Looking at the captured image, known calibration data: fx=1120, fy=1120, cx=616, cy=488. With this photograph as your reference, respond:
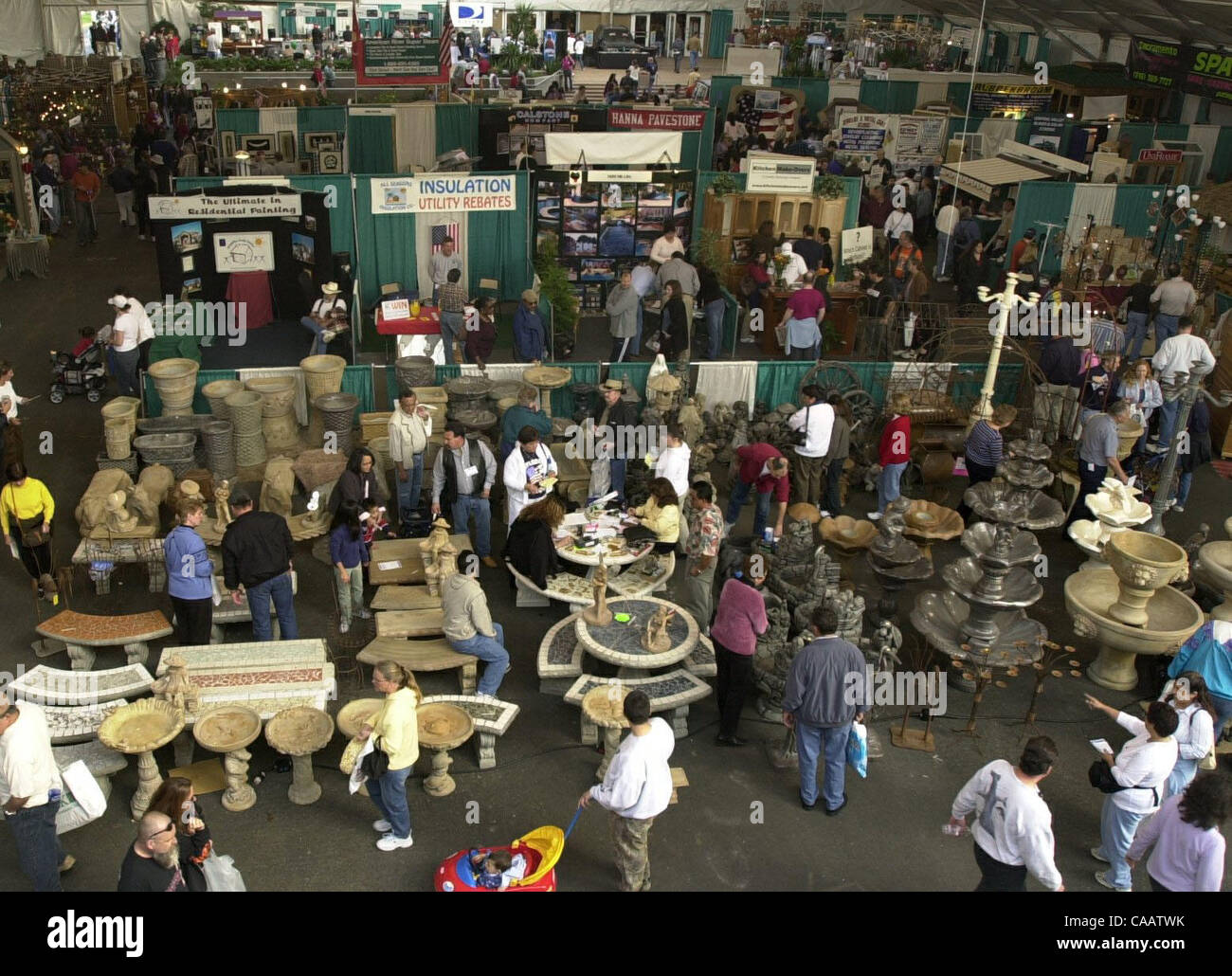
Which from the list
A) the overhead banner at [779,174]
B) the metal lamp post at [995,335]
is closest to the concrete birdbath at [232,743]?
the metal lamp post at [995,335]

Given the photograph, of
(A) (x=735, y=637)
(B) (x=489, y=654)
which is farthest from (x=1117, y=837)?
(B) (x=489, y=654)

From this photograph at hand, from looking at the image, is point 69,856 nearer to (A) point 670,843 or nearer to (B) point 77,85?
(A) point 670,843

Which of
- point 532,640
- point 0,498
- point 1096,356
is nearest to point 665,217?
point 1096,356

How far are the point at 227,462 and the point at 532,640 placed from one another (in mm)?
4189

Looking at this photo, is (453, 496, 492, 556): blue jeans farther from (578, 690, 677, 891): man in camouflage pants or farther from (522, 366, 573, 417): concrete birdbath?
(578, 690, 677, 891): man in camouflage pants

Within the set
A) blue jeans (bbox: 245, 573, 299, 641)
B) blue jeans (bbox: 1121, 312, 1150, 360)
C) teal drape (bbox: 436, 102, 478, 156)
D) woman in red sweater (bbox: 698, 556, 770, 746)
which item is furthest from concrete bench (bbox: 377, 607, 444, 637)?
teal drape (bbox: 436, 102, 478, 156)

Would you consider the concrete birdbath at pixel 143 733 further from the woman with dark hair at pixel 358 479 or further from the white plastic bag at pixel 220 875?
the woman with dark hair at pixel 358 479

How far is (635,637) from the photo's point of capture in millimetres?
8789

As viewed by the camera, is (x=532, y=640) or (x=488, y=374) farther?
(x=488, y=374)

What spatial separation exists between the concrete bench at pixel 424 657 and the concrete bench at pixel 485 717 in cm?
25

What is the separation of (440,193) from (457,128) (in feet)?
20.4

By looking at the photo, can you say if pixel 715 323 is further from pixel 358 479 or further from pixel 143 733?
pixel 143 733

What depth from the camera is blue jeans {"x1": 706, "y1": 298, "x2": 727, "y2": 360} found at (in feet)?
50.9

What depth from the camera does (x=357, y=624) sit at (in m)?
9.76
